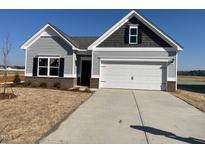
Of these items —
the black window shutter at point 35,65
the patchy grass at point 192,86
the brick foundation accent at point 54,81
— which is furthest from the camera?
the patchy grass at point 192,86

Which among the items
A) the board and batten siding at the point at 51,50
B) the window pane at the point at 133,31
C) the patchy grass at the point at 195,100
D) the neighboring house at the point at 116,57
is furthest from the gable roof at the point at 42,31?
the patchy grass at the point at 195,100

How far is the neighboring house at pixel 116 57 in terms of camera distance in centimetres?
1820

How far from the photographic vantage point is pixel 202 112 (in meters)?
10.0

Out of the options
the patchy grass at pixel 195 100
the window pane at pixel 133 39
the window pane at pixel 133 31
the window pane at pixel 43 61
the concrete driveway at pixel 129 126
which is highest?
the window pane at pixel 133 31

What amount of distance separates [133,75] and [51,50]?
6.95 m

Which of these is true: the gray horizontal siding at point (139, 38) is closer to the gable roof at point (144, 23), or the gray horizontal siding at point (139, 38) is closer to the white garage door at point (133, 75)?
the gable roof at point (144, 23)

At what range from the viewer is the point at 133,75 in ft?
61.4

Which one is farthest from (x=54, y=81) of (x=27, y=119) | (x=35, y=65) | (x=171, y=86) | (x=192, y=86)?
(x=192, y=86)

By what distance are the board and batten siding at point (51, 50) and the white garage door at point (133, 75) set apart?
274 cm

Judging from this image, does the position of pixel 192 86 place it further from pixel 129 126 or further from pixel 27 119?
pixel 27 119

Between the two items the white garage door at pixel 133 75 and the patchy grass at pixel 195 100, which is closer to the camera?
the patchy grass at pixel 195 100

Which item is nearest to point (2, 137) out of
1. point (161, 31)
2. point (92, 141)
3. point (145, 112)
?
point (92, 141)
